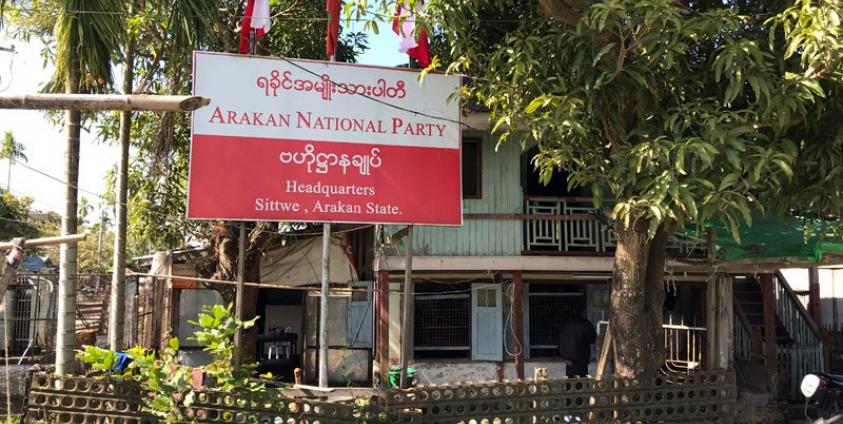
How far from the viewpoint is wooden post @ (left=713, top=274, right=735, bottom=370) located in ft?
35.4

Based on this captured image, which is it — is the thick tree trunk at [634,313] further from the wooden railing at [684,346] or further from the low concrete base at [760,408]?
the wooden railing at [684,346]

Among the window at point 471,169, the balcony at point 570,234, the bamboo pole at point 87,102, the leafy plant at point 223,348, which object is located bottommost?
the leafy plant at point 223,348

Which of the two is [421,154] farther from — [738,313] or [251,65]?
[738,313]

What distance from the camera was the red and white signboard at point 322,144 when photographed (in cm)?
788

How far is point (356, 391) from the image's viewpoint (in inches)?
313

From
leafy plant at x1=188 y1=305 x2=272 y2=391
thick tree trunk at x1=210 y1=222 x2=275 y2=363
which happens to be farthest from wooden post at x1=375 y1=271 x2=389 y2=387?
leafy plant at x1=188 y1=305 x2=272 y2=391

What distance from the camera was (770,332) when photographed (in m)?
10.7

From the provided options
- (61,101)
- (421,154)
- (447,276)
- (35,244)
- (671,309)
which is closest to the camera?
(61,101)

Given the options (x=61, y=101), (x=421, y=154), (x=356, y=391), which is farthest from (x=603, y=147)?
(x=61, y=101)

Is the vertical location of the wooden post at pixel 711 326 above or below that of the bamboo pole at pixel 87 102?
below

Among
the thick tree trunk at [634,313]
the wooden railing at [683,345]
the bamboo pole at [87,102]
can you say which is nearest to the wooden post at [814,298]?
the wooden railing at [683,345]

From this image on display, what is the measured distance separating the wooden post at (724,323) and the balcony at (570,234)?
70 centimetres

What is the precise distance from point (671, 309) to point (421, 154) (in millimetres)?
7583

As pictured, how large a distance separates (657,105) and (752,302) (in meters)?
8.57
